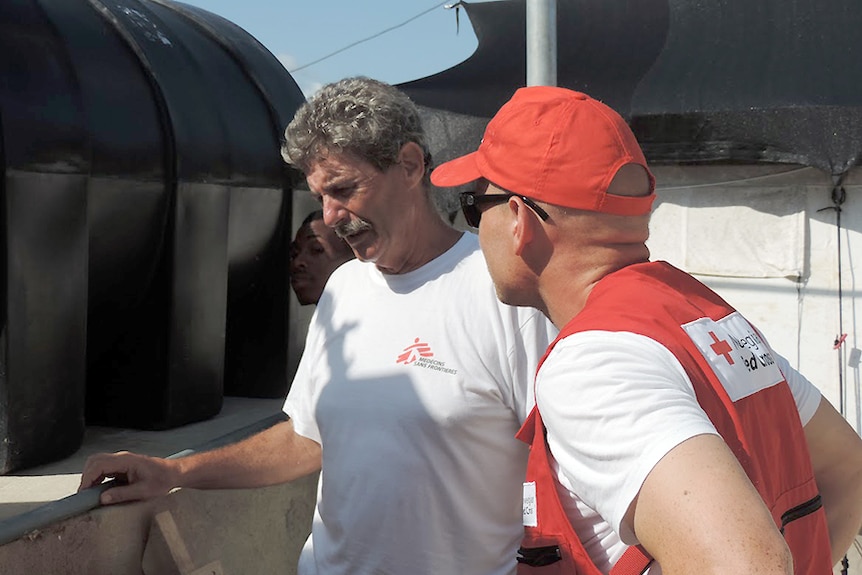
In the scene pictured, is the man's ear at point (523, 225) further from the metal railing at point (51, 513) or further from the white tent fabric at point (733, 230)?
the white tent fabric at point (733, 230)

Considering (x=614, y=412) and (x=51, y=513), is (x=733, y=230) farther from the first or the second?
(x=614, y=412)

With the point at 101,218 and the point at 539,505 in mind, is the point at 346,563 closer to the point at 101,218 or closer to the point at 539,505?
the point at 539,505

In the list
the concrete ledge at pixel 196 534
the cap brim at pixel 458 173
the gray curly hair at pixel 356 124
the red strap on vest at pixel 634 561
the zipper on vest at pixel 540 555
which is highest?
the gray curly hair at pixel 356 124

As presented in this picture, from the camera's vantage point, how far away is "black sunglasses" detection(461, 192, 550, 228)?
1.45 m

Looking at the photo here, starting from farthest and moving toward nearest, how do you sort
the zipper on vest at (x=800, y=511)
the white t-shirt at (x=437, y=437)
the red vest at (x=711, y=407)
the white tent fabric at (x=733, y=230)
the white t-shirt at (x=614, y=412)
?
the white tent fabric at (x=733, y=230), the white t-shirt at (x=437, y=437), the zipper on vest at (x=800, y=511), the red vest at (x=711, y=407), the white t-shirt at (x=614, y=412)

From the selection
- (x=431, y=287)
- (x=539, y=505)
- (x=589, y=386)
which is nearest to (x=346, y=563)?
(x=431, y=287)

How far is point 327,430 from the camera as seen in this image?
2.13m

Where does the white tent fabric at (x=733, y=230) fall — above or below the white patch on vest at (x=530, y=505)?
above

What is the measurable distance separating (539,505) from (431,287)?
79cm

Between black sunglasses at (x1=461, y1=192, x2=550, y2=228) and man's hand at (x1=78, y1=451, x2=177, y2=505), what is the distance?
41.5 inches

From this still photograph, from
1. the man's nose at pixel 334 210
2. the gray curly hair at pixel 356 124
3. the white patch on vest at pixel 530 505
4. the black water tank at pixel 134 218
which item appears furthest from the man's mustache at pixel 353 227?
the black water tank at pixel 134 218

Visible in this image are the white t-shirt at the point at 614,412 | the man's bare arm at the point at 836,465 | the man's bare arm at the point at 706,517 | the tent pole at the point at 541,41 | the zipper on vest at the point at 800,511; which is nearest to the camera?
the man's bare arm at the point at 706,517

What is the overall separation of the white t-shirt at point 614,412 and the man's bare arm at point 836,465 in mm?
573

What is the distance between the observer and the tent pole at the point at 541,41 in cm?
552
